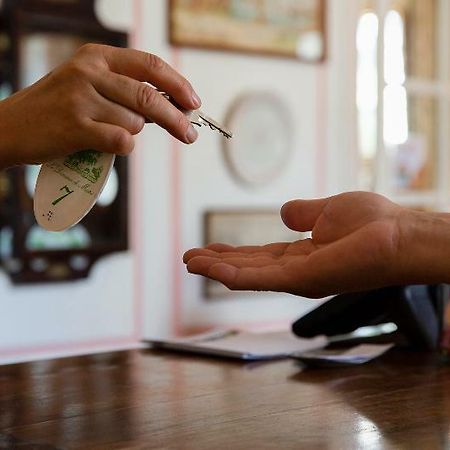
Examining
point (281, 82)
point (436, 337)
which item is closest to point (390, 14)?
point (281, 82)

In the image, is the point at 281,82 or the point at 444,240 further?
the point at 281,82

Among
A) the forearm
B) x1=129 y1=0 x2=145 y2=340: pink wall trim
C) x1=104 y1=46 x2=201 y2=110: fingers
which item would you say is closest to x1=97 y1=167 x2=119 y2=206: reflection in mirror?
x1=129 y1=0 x2=145 y2=340: pink wall trim

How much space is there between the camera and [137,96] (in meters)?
1.37

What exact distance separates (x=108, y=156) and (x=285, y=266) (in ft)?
1.05

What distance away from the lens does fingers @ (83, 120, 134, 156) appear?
1.35 m

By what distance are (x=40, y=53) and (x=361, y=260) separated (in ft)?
9.53

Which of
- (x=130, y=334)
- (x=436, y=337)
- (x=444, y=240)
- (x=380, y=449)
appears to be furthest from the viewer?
(x=130, y=334)

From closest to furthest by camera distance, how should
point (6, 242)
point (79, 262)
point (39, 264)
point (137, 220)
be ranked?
point (6, 242) → point (39, 264) → point (79, 262) → point (137, 220)

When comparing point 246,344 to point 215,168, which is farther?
point 215,168

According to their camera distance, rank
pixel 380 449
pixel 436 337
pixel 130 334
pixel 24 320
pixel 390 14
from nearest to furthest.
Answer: pixel 380 449
pixel 436 337
pixel 24 320
pixel 130 334
pixel 390 14

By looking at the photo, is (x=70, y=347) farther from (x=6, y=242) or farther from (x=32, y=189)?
(x=32, y=189)

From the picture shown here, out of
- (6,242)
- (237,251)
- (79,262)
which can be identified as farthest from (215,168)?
(237,251)

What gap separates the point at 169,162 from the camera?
4406 mm

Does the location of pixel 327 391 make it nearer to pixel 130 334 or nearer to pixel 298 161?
pixel 130 334
